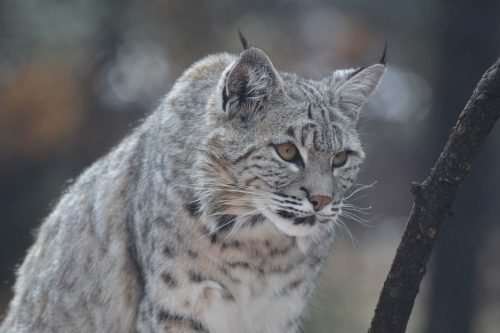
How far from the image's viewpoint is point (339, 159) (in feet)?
15.6

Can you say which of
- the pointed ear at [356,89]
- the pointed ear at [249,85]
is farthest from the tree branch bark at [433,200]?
the pointed ear at [356,89]

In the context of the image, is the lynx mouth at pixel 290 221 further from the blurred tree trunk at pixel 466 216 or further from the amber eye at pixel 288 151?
the blurred tree trunk at pixel 466 216

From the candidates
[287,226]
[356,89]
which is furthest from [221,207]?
[356,89]

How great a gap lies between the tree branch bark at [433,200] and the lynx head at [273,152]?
654 mm

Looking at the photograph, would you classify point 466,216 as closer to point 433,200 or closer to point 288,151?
point 288,151

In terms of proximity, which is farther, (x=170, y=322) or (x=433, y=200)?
(x=170, y=322)

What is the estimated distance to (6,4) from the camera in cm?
1149

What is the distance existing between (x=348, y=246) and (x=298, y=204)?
750 centimetres

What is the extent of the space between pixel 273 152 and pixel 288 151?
77 millimetres

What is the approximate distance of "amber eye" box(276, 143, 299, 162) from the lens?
456 centimetres

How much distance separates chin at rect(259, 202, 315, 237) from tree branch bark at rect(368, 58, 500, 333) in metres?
0.63

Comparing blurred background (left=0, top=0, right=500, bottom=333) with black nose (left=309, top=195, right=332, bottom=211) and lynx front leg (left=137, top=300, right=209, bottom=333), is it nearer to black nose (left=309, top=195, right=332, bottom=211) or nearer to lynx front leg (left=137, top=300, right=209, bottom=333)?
lynx front leg (left=137, top=300, right=209, bottom=333)

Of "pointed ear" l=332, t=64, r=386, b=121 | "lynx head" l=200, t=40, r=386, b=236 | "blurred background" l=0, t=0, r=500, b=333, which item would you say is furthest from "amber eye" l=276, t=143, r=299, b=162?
"blurred background" l=0, t=0, r=500, b=333

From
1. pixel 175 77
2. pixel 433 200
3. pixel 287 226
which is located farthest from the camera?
pixel 175 77
